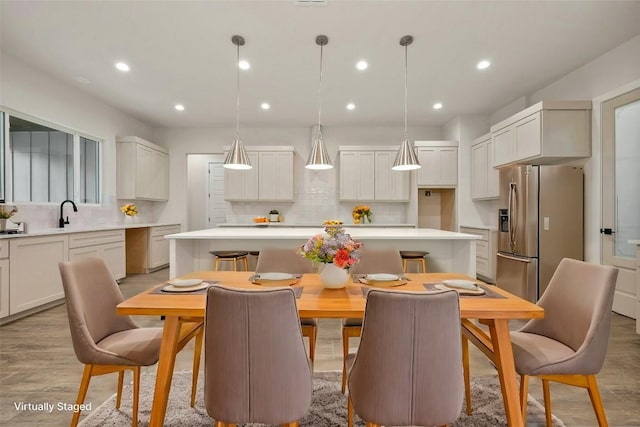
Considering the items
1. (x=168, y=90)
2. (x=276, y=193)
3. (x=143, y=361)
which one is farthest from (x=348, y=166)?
(x=143, y=361)

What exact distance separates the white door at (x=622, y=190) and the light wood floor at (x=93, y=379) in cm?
39

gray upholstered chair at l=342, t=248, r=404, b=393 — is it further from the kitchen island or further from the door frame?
the door frame

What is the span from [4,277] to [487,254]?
573 cm

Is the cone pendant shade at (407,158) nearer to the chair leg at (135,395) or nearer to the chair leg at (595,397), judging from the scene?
the chair leg at (595,397)

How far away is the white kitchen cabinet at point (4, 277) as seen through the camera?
2957 millimetres

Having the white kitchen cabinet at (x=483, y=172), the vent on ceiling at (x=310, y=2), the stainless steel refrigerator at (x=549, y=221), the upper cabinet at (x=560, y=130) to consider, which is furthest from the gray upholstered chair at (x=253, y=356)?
the white kitchen cabinet at (x=483, y=172)

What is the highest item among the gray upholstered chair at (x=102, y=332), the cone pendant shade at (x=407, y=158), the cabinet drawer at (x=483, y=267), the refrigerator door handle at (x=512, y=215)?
the cone pendant shade at (x=407, y=158)

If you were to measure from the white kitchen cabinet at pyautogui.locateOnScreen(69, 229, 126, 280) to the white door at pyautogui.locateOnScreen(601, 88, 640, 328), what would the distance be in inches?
231

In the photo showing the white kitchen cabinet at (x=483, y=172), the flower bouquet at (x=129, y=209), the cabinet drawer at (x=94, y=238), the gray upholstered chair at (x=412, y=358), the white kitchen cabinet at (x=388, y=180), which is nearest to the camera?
the gray upholstered chair at (x=412, y=358)

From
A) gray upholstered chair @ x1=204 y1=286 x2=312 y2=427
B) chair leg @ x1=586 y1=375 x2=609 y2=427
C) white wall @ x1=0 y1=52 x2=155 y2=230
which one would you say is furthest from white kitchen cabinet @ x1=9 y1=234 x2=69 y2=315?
chair leg @ x1=586 y1=375 x2=609 y2=427

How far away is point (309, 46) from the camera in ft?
10.9

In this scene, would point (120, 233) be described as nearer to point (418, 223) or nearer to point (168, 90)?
point (168, 90)

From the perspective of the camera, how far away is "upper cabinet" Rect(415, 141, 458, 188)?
227 inches

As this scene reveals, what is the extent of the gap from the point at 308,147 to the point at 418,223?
8.59ft
